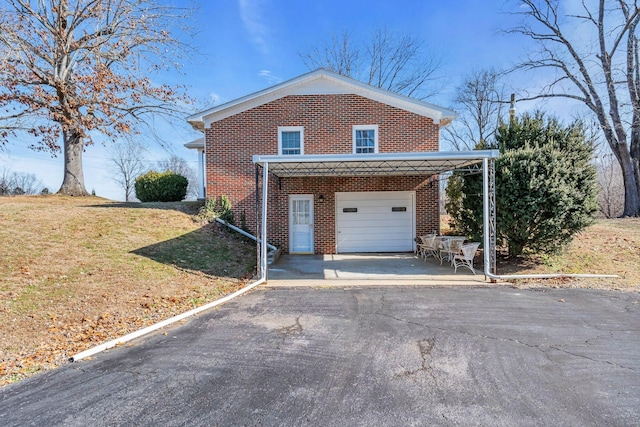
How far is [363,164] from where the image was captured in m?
10.2

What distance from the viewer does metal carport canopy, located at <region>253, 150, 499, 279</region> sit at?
8180 mm

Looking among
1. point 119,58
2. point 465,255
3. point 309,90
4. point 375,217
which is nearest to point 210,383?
point 465,255

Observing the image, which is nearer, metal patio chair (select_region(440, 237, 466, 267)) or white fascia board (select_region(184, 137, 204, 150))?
metal patio chair (select_region(440, 237, 466, 267))

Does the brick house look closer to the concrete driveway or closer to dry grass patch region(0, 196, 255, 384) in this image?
dry grass patch region(0, 196, 255, 384)

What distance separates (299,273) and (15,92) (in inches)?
673

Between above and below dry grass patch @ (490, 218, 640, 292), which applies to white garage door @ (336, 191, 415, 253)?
above

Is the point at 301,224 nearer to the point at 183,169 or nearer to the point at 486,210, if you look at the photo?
the point at 486,210

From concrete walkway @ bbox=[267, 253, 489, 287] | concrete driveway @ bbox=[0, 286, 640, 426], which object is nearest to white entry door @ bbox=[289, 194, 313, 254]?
concrete walkway @ bbox=[267, 253, 489, 287]

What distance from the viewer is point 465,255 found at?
9.16 metres

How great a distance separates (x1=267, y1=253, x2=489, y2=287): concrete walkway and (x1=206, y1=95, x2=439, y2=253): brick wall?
147cm

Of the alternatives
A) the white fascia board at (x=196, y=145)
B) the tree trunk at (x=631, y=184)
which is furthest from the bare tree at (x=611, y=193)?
Answer: the white fascia board at (x=196, y=145)

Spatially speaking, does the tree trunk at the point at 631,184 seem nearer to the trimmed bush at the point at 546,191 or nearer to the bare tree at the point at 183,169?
the trimmed bush at the point at 546,191

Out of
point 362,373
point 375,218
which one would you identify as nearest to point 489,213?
point 375,218

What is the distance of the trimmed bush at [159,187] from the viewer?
16.9 m
